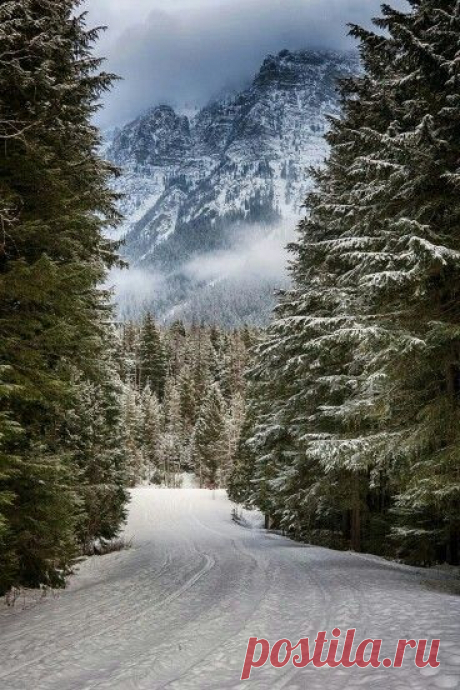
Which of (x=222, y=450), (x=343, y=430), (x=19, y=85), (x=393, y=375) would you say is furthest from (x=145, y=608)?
(x=222, y=450)

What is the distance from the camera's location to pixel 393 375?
406 inches

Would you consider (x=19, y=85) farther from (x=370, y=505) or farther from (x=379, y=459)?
(x=370, y=505)

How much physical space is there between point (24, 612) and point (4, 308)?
5.00m

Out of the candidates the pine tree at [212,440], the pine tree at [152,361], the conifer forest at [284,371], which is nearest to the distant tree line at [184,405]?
the pine tree at [212,440]

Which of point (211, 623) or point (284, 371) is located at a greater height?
point (284, 371)

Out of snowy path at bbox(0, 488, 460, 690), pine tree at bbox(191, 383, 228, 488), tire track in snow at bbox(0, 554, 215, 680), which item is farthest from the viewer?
pine tree at bbox(191, 383, 228, 488)

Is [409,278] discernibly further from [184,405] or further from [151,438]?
[184,405]

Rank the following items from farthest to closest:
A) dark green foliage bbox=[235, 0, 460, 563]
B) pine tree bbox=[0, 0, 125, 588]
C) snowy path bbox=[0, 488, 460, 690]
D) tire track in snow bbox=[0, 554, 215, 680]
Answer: dark green foliage bbox=[235, 0, 460, 563] < pine tree bbox=[0, 0, 125, 588] < tire track in snow bbox=[0, 554, 215, 680] < snowy path bbox=[0, 488, 460, 690]

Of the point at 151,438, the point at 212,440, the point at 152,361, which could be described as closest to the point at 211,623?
the point at 212,440

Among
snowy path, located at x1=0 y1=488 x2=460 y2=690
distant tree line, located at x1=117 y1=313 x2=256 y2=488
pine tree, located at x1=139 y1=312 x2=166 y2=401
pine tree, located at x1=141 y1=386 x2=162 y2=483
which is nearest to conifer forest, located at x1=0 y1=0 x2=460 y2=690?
snowy path, located at x1=0 y1=488 x2=460 y2=690

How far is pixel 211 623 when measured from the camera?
745 cm

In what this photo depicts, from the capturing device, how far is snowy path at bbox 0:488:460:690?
16.6ft

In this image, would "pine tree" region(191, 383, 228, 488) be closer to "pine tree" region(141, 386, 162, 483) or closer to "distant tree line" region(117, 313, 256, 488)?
"distant tree line" region(117, 313, 256, 488)

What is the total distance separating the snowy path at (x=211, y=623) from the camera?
5.07 m
